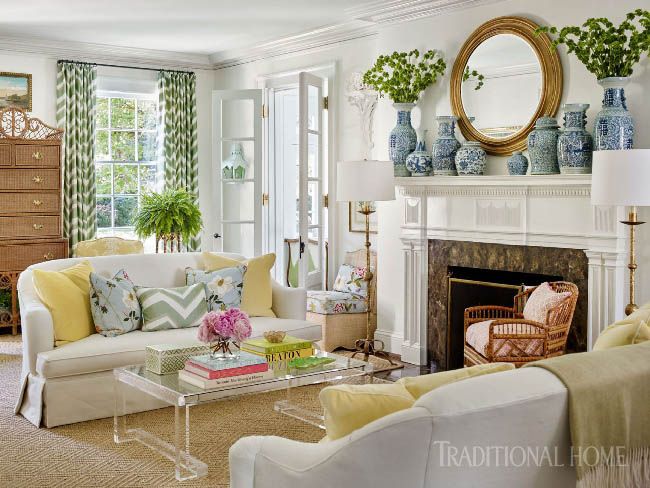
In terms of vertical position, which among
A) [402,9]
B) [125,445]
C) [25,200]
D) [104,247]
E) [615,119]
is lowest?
[125,445]

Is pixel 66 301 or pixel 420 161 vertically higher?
pixel 420 161

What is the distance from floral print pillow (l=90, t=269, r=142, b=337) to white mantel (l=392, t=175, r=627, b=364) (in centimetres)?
222

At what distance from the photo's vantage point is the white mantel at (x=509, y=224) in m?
4.73

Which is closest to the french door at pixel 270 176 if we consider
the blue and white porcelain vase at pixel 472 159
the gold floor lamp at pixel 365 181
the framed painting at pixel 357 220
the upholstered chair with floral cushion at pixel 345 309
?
the framed painting at pixel 357 220

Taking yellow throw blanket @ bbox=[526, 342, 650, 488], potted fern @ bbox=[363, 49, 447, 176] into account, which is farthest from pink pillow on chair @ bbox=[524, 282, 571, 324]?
yellow throw blanket @ bbox=[526, 342, 650, 488]

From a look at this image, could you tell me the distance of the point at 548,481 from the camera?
7.06ft

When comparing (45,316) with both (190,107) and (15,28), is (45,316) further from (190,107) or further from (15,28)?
(190,107)

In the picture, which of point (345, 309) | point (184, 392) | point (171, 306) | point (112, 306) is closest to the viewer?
point (184, 392)

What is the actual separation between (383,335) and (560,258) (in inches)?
71.5

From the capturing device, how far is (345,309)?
644 cm

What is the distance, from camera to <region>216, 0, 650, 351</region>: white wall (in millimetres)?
4695

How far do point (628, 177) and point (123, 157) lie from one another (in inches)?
223

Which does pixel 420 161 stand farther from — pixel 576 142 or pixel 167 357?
pixel 167 357

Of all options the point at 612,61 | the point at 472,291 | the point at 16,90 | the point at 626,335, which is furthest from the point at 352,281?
the point at 626,335
